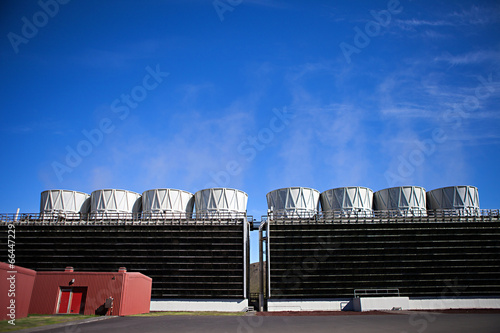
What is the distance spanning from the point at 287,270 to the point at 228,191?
1495 cm

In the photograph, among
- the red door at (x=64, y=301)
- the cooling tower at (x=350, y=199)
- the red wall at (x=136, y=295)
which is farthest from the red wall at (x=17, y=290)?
the cooling tower at (x=350, y=199)

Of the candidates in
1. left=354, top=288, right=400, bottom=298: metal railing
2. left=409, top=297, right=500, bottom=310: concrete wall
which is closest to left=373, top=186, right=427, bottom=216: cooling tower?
left=354, top=288, right=400, bottom=298: metal railing

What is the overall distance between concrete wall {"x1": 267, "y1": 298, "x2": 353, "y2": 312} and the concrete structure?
16.7m

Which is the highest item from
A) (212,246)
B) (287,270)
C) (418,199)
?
(418,199)

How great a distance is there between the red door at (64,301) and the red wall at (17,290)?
11.6 feet

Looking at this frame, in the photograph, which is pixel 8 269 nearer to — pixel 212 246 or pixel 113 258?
pixel 113 258

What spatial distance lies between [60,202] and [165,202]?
53.2 ft

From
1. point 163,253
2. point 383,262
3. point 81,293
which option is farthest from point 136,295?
point 383,262

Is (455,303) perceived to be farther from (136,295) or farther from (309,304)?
(136,295)

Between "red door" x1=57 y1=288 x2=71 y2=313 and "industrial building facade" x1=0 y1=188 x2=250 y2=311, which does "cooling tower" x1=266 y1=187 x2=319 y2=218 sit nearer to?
"industrial building facade" x1=0 y1=188 x2=250 y2=311

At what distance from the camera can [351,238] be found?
146 feet

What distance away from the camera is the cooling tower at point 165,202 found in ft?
176

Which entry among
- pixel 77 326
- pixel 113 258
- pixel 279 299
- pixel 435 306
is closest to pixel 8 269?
pixel 77 326

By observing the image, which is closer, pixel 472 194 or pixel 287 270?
pixel 287 270
